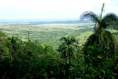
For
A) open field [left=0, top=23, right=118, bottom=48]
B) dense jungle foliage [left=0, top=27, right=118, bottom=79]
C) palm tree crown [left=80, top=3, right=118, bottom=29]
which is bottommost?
open field [left=0, top=23, right=118, bottom=48]

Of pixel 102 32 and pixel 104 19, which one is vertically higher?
pixel 104 19

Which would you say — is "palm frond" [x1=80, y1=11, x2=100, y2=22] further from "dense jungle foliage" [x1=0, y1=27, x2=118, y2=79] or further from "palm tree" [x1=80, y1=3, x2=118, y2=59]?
"dense jungle foliage" [x1=0, y1=27, x2=118, y2=79]

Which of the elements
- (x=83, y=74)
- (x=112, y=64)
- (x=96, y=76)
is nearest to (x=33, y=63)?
(x=83, y=74)

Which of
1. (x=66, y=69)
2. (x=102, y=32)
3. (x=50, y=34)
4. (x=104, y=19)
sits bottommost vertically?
(x=50, y=34)

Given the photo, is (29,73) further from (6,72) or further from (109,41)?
(109,41)

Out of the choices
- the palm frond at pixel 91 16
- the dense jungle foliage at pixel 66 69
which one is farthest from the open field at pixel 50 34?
the dense jungle foliage at pixel 66 69

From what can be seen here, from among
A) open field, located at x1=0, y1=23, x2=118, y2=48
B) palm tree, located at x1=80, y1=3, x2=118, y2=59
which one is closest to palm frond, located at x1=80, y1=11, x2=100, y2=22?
palm tree, located at x1=80, y1=3, x2=118, y2=59

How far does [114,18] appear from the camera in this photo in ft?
25.2

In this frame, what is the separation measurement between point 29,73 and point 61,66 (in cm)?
50

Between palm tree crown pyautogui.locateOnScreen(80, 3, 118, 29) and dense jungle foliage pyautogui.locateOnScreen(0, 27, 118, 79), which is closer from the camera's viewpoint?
dense jungle foliage pyautogui.locateOnScreen(0, 27, 118, 79)

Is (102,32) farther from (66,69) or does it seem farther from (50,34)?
(50,34)

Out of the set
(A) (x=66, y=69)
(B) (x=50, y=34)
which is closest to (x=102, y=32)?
(A) (x=66, y=69)

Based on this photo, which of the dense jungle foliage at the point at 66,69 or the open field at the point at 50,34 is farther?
Result: the open field at the point at 50,34

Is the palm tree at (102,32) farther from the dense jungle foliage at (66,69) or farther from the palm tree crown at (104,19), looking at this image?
→ the dense jungle foliage at (66,69)
